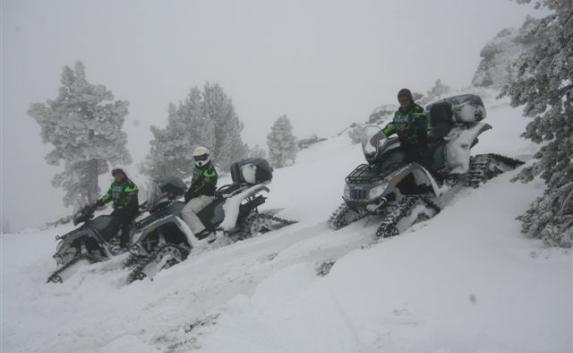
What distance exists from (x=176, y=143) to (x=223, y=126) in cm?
500

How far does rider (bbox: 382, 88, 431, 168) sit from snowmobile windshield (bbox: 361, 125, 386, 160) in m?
0.39

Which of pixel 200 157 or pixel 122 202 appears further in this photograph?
pixel 122 202

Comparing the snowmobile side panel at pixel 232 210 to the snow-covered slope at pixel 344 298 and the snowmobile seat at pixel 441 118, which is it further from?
the snowmobile seat at pixel 441 118

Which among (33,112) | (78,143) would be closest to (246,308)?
(78,143)

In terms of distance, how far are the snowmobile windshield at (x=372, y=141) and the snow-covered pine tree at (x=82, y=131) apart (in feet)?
72.2

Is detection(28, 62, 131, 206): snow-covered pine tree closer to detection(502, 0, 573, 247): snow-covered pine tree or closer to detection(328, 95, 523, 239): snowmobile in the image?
detection(328, 95, 523, 239): snowmobile

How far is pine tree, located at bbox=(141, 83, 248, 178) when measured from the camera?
90.3ft

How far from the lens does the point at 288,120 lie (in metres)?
38.2

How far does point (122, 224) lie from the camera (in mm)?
8789

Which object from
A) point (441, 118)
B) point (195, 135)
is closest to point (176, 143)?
point (195, 135)

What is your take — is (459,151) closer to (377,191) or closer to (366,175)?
(366,175)

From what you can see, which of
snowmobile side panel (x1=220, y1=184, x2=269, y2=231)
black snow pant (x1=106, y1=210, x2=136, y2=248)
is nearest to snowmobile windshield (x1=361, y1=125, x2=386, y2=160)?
snowmobile side panel (x1=220, y1=184, x2=269, y2=231)

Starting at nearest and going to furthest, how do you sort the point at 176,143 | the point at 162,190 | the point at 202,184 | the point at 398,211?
the point at 398,211
the point at 202,184
the point at 162,190
the point at 176,143

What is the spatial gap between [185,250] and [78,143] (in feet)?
67.8
